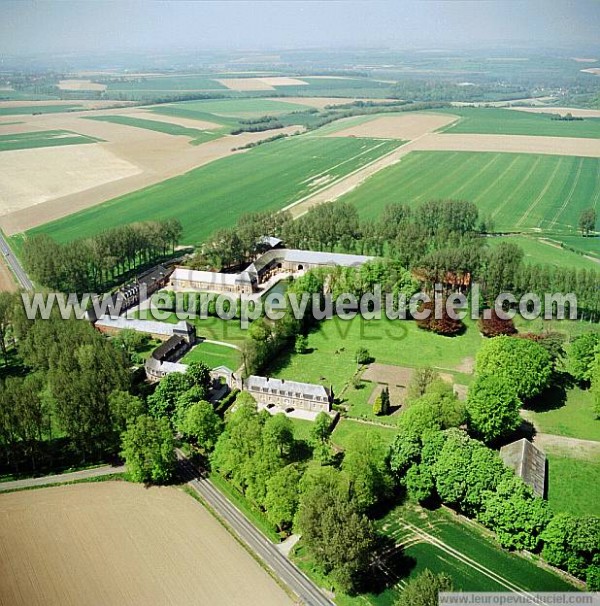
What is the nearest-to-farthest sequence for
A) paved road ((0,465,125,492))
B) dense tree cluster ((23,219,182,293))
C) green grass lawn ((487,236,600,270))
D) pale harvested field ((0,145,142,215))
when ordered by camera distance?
paved road ((0,465,125,492)) → dense tree cluster ((23,219,182,293)) → green grass lawn ((487,236,600,270)) → pale harvested field ((0,145,142,215))

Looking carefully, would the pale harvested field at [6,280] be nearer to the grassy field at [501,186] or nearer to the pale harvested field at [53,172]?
the pale harvested field at [53,172]

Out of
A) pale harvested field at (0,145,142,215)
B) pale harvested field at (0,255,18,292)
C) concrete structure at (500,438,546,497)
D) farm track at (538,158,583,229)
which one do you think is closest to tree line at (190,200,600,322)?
farm track at (538,158,583,229)

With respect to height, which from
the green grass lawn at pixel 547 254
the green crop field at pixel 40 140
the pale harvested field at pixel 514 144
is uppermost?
the pale harvested field at pixel 514 144

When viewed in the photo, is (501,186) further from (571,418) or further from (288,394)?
(288,394)

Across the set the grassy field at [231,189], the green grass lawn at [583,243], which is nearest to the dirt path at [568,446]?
the green grass lawn at [583,243]

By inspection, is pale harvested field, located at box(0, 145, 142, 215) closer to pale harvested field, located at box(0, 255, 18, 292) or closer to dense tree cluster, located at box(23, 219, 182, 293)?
pale harvested field, located at box(0, 255, 18, 292)

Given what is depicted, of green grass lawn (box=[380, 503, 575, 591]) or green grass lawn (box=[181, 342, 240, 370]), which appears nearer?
green grass lawn (box=[380, 503, 575, 591])
